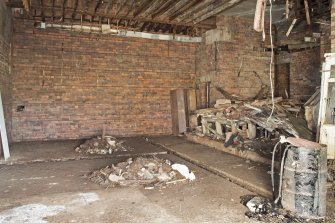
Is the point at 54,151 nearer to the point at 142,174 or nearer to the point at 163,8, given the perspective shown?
the point at 142,174

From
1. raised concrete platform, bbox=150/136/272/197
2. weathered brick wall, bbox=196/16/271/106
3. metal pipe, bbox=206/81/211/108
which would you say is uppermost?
weathered brick wall, bbox=196/16/271/106

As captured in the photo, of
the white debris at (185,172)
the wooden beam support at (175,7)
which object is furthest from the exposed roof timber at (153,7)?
the white debris at (185,172)

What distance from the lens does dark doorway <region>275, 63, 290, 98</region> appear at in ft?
31.3

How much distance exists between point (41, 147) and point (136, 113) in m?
2.84

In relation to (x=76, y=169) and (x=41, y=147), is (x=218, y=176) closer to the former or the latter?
(x=76, y=169)

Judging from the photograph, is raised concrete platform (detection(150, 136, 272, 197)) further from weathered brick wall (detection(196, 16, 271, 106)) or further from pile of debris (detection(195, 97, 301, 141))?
weathered brick wall (detection(196, 16, 271, 106))

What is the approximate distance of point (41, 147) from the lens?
641 centimetres

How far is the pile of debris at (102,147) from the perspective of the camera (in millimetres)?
5926

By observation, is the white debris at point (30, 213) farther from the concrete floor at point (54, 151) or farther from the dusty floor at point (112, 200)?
the concrete floor at point (54, 151)

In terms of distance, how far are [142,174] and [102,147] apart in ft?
7.80

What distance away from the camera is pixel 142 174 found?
4.04 meters

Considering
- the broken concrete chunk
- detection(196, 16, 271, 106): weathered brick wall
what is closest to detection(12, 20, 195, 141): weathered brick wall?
detection(196, 16, 271, 106): weathered brick wall

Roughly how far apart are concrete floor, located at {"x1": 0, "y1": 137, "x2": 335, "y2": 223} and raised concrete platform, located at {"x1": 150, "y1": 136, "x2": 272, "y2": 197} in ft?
0.04

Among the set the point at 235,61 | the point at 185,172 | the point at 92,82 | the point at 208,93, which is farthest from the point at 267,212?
the point at 235,61
